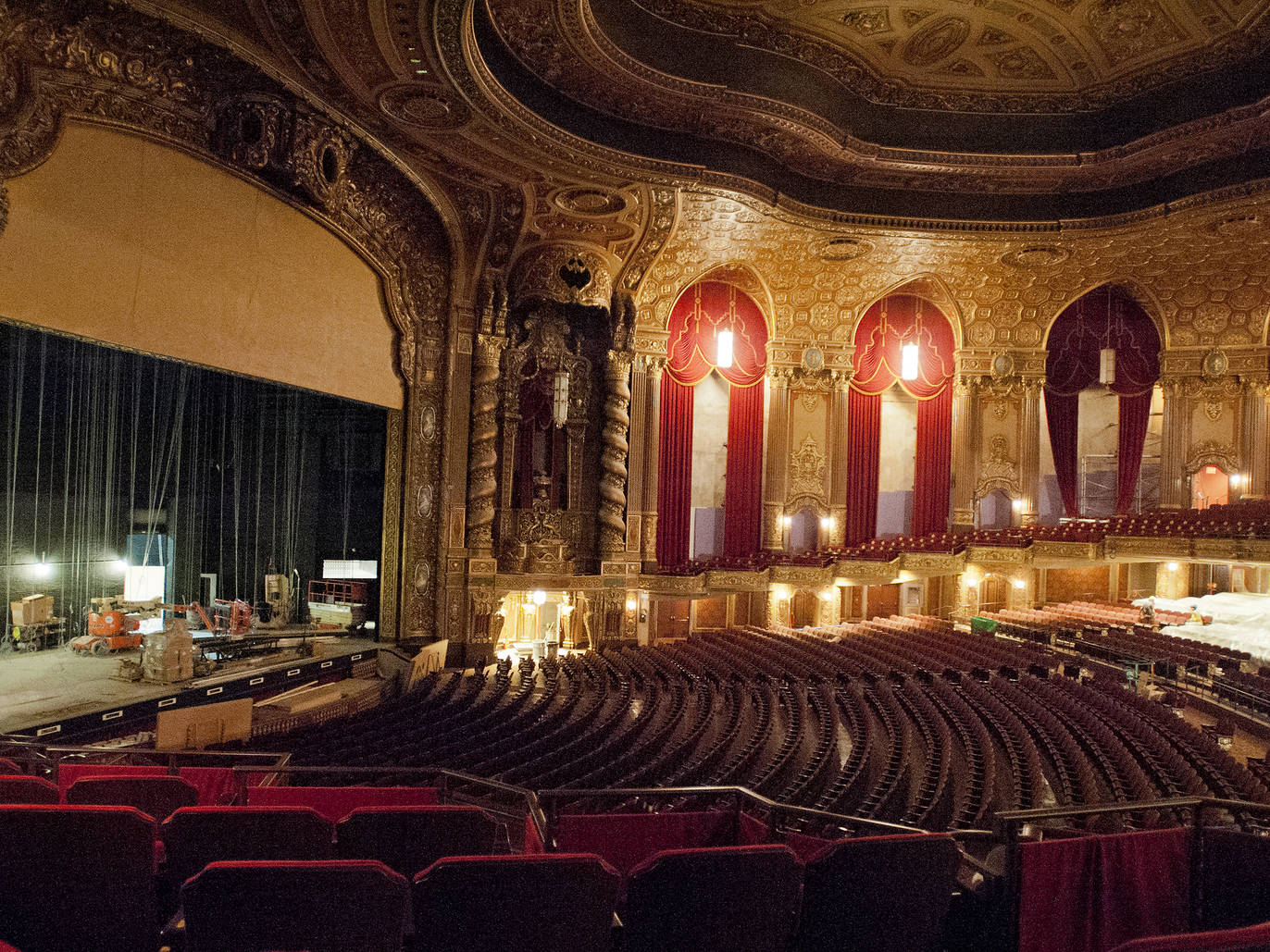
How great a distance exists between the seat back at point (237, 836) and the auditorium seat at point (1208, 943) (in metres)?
2.02

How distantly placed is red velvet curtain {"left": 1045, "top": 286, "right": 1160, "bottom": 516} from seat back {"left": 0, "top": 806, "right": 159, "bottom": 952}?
1950cm

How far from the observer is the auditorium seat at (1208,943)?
4.85 ft

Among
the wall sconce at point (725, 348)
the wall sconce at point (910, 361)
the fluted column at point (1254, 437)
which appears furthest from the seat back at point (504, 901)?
the fluted column at point (1254, 437)

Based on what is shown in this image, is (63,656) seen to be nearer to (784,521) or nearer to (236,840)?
(236,840)

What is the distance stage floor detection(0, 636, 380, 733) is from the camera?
7.35m

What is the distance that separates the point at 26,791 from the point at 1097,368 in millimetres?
20369

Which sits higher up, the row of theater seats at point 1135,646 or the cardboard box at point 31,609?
the cardboard box at point 31,609

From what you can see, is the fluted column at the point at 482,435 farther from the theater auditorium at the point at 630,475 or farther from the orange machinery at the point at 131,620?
the orange machinery at the point at 131,620

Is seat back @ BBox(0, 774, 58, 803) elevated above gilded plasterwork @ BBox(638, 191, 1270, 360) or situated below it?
below

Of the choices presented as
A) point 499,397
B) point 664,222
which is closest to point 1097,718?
point 664,222

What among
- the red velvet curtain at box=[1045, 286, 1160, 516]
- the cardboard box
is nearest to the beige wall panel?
the cardboard box

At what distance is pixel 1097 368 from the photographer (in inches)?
720

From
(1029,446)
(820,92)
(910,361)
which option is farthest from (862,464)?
(820,92)

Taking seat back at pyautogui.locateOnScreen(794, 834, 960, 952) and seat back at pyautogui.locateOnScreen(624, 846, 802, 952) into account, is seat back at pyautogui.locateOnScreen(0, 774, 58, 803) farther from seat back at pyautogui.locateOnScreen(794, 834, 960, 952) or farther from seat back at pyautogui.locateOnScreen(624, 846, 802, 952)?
seat back at pyautogui.locateOnScreen(794, 834, 960, 952)
